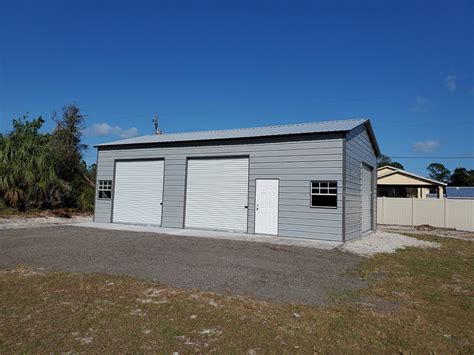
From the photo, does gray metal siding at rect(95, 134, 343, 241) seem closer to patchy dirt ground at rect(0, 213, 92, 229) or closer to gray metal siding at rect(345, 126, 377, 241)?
gray metal siding at rect(345, 126, 377, 241)

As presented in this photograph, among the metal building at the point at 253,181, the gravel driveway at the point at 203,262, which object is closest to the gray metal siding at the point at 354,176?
the metal building at the point at 253,181

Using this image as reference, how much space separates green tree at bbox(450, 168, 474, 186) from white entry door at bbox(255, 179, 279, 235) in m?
76.2

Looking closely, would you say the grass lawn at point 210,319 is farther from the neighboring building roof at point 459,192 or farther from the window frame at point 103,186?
the neighboring building roof at point 459,192

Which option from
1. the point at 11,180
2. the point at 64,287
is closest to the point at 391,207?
the point at 64,287

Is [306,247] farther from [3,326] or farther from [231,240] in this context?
[3,326]

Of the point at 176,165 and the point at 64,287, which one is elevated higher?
the point at 176,165

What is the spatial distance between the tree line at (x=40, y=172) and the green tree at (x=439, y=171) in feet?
313

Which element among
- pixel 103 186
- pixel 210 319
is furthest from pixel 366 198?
pixel 103 186

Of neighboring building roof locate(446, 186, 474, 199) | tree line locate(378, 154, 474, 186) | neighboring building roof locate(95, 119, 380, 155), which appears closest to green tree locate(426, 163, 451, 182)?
tree line locate(378, 154, 474, 186)

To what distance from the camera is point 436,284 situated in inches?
265

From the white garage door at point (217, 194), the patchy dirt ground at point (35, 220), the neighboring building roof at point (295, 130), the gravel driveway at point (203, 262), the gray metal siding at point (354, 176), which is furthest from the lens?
the patchy dirt ground at point (35, 220)

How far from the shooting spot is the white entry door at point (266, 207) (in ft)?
44.0

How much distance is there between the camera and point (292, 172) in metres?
13.1

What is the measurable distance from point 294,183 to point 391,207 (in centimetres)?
1305
